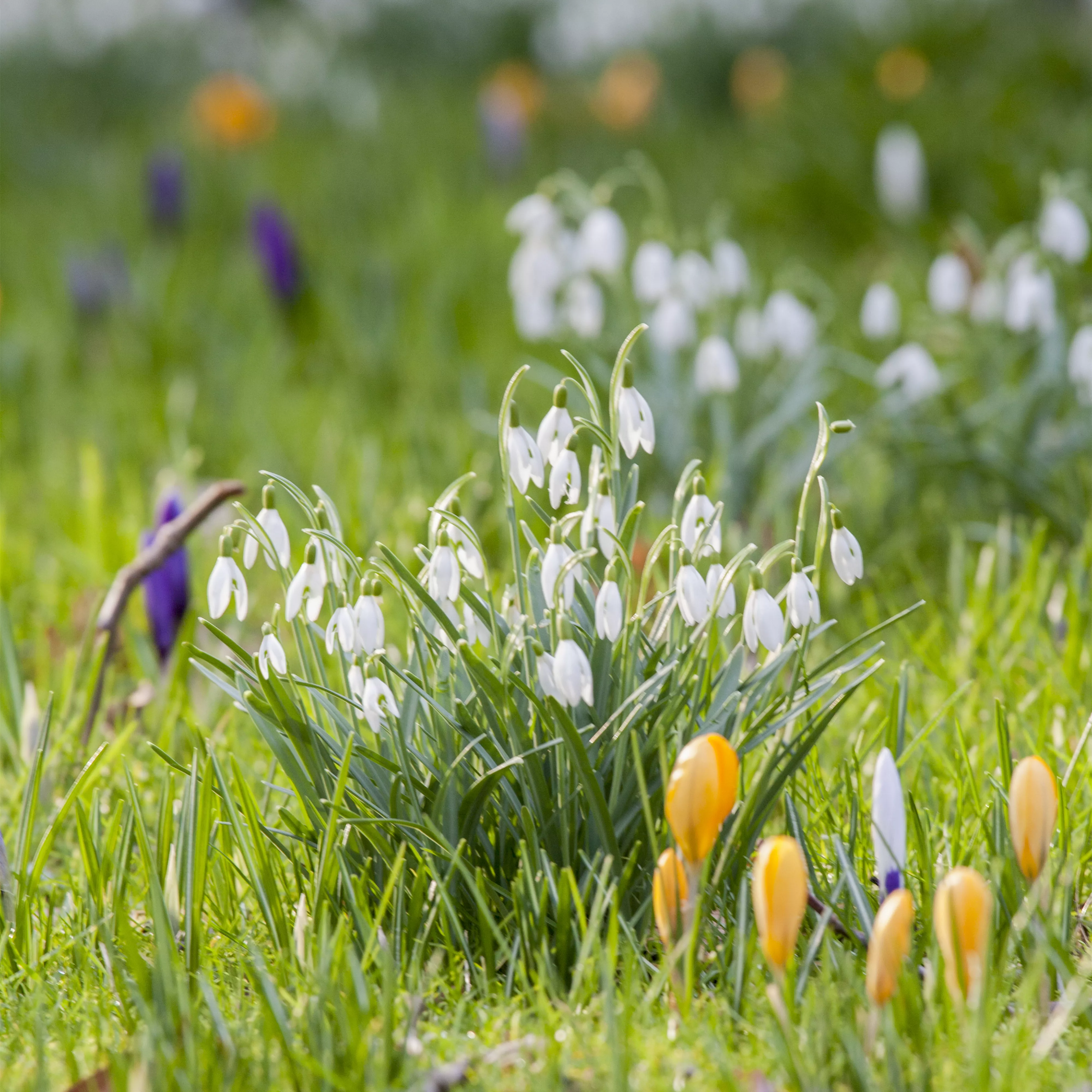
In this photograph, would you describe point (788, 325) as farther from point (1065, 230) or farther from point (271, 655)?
point (271, 655)

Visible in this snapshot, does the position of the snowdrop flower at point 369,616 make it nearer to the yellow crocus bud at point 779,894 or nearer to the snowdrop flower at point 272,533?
the snowdrop flower at point 272,533

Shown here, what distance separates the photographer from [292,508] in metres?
2.57

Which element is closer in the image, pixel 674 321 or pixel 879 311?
pixel 674 321

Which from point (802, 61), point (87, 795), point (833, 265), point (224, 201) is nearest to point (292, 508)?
point (87, 795)

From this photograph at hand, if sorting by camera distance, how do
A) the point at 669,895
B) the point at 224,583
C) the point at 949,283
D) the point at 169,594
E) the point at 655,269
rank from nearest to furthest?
the point at 669,895 → the point at 224,583 → the point at 169,594 → the point at 655,269 → the point at 949,283

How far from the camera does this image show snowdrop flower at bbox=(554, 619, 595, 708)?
42.3 inches

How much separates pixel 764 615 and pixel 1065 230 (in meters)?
1.78

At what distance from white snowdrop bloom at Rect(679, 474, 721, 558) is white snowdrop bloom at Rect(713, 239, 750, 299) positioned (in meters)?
1.50

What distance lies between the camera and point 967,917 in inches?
39.2

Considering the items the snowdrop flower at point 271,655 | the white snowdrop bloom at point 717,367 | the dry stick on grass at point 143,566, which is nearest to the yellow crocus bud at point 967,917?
the snowdrop flower at point 271,655

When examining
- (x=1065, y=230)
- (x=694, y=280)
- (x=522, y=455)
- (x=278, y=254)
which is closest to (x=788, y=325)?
(x=694, y=280)

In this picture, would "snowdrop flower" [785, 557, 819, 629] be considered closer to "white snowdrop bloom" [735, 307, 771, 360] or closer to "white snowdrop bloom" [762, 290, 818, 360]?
"white snowdrop bloom" [762, 290, 818, 360]

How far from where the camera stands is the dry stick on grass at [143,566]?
1.55m

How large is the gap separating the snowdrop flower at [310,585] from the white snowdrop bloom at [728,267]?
165cm
